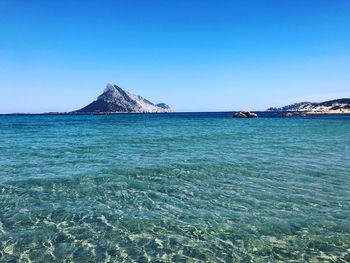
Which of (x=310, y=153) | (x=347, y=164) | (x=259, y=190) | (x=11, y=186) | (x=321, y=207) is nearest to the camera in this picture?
(x=321, y=207)

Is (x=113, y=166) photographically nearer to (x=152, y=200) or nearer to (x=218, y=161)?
(x=152, y=200)

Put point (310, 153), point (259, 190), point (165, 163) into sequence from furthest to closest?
point (310, 153) → point (165, 163) → point (259, 190)

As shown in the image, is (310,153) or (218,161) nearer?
(218,161)

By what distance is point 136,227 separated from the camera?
6750 mm

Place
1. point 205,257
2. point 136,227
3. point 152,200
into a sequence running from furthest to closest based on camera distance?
point 152,200 → point 136,227 → point 205,257

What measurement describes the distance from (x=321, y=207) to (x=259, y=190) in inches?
92.3

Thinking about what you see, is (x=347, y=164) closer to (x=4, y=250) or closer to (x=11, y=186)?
(x=4, y=250)

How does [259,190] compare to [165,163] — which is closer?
[259,190]

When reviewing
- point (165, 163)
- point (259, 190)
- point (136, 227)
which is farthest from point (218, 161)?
point (136, 227)

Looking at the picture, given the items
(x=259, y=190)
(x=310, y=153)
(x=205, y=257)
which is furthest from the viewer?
(x=310, y=153)

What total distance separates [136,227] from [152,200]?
1.98 metres

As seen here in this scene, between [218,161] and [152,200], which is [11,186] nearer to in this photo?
[152,200]

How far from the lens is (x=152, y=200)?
869 cm

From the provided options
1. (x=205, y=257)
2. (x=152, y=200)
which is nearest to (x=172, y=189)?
(x=152, y=200)
